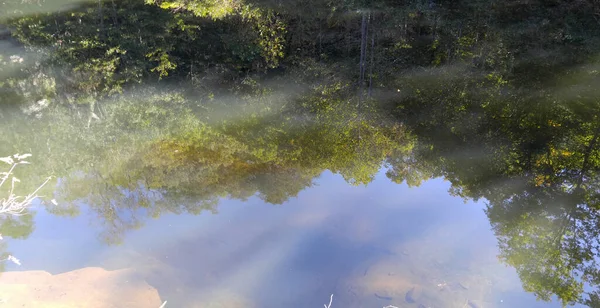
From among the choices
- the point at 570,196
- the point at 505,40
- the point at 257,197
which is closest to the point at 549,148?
the point at 570,196

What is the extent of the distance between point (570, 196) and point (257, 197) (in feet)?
13.7

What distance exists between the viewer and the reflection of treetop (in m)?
5.43

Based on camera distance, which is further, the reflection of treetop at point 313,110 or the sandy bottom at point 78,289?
the reflection of treetop at point 313,110

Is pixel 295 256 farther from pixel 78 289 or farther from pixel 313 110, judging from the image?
pixel 313 110

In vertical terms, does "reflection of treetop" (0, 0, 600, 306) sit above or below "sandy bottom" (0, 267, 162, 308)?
below

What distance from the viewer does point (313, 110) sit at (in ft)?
26.1

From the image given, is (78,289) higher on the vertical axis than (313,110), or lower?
higher

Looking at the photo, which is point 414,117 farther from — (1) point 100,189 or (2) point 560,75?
(1) point 100,189

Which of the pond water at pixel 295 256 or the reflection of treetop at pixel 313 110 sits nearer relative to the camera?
the pond water at pixel 295 256

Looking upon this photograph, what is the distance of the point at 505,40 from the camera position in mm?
11656

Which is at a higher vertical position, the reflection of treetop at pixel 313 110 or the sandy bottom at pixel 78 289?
the sandy bottom at pixel 78 289

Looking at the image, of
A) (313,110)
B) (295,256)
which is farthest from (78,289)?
(313,110)

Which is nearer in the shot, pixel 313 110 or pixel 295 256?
pixel 295 256

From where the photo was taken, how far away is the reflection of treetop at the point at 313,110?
543 centimetres
